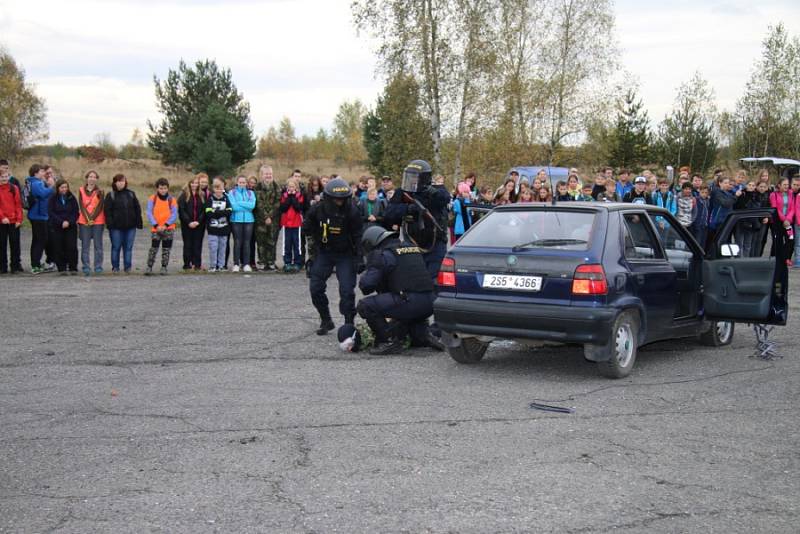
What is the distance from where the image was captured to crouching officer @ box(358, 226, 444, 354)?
9.07 metres

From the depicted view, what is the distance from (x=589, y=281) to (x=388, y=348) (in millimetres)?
2542

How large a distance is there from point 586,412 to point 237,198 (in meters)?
11.6

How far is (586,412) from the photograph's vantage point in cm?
670

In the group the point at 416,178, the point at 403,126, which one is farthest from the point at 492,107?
the point at 416,178

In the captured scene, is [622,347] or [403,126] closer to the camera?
[622,347]

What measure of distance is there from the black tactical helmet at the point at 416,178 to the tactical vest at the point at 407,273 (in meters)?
1.29

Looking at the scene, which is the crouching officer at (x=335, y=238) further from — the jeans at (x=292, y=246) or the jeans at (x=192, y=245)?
the jeans at (x=192, y=245)

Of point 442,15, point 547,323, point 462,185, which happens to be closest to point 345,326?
point 547,323

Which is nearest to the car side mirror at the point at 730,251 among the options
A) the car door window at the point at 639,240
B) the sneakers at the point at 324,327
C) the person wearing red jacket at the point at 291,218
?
the car door window at the point at 639,240

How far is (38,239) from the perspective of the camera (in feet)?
55.3

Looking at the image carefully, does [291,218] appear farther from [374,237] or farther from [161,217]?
[374,237]

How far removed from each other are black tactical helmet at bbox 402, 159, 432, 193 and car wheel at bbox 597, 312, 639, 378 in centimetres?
332

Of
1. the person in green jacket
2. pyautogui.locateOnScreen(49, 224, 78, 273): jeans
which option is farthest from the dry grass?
pyautogui.locateOnScreen(49, 224, 78, 273): jeans

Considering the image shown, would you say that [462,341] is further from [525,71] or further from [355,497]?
[525,71]
